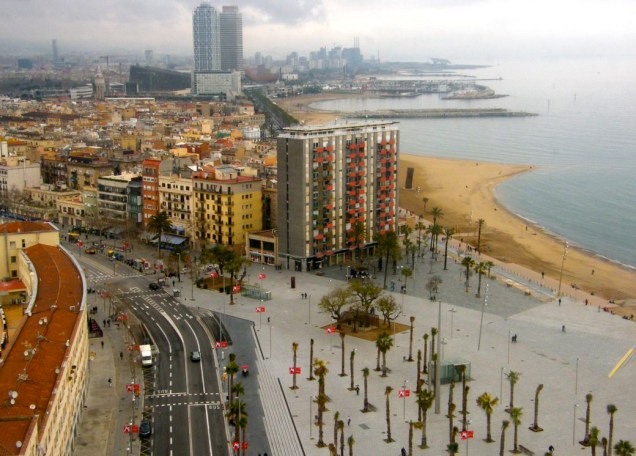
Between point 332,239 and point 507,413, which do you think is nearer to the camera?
point 507,413

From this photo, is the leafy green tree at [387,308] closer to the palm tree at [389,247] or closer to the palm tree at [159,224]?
the palm tree at [389,247]

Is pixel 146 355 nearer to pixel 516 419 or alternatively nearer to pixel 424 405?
pixel 424 405

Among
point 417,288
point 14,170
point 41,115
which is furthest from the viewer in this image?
point 41,115

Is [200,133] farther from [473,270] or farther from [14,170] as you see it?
[473,270]

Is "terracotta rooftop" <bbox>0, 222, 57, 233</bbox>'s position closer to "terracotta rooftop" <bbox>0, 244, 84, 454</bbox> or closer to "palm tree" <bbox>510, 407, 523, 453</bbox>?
"terracotta rooftop" <bbox>0, 244, 84, 454</bbox>

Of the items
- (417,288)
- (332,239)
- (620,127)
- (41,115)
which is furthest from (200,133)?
(620,127)

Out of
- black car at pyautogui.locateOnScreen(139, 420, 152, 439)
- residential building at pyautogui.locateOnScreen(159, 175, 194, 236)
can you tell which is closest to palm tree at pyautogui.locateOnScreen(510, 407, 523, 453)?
black car at pyautogui.locateOnScreen(139, 420, 152, 439)

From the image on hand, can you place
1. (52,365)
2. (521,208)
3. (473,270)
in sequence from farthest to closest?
(521,208) < (473,270) < (52,365)

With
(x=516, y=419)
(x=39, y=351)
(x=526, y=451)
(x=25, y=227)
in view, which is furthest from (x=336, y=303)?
(x=25, y=227)
